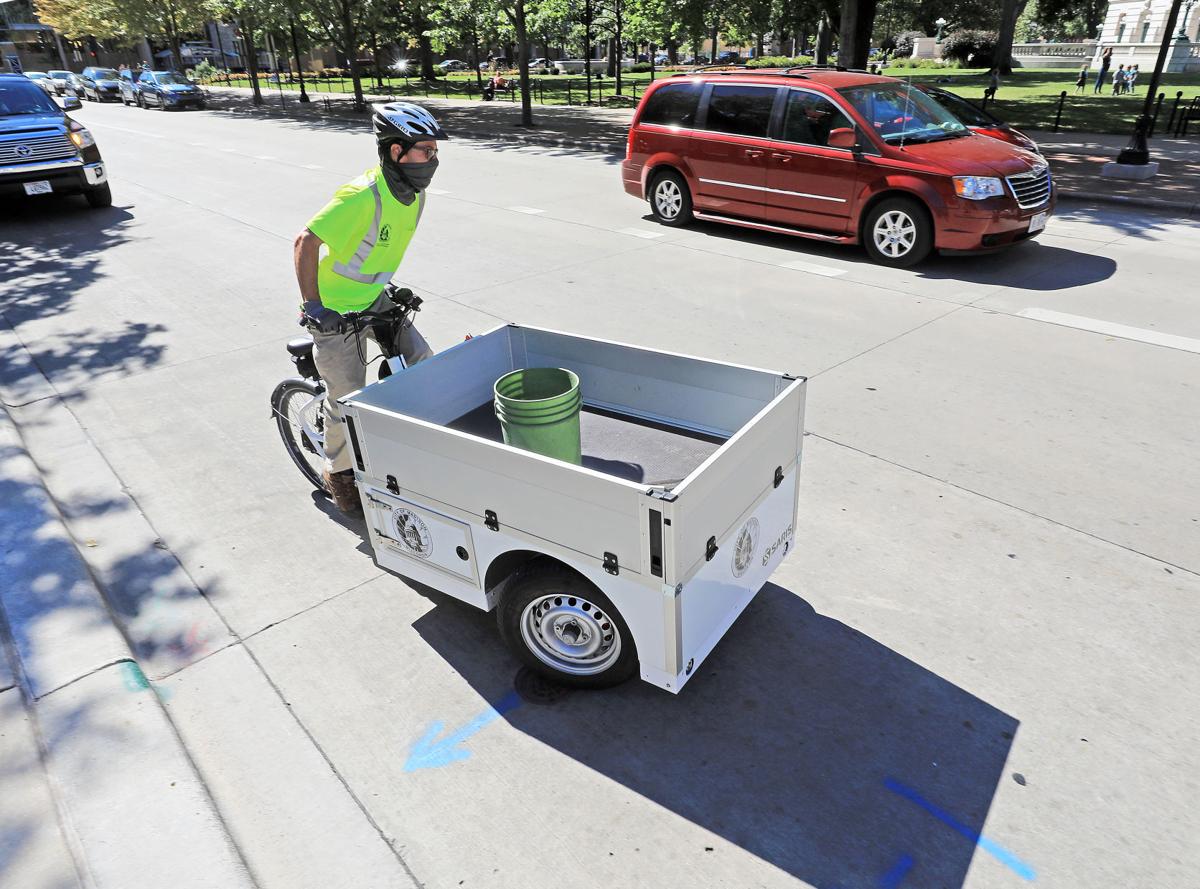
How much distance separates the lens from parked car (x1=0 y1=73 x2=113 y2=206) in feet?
38.4

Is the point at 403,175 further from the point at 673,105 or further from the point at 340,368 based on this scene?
the point at 673,105

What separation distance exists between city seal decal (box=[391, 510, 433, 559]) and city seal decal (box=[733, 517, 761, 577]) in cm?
128

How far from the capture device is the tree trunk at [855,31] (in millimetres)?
18578

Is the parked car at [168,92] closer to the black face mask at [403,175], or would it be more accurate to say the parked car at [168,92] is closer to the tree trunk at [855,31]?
the tree trunk at [855,31]

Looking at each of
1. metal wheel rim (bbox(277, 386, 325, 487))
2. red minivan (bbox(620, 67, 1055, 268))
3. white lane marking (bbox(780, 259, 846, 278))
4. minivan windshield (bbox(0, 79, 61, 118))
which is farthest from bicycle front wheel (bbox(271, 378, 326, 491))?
minivan windshield (bbox(0, 79, 61, 118))

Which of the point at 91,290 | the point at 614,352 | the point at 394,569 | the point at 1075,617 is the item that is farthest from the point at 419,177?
the point at 91,290

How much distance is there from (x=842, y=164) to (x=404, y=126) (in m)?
7.07

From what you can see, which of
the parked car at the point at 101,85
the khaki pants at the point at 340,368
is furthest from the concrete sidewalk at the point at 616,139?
the khaki pants at the point at 340,368

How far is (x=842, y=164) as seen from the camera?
9.45 meters

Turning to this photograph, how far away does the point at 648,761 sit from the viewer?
3074 mm

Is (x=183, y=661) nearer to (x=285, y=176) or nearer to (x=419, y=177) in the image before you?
(x=419, y=177)

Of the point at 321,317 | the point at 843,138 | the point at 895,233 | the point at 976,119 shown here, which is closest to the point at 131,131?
the point at 976,119

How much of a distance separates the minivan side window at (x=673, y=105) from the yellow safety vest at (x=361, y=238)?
25.2 feet

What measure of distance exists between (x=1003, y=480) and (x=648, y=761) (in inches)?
121
